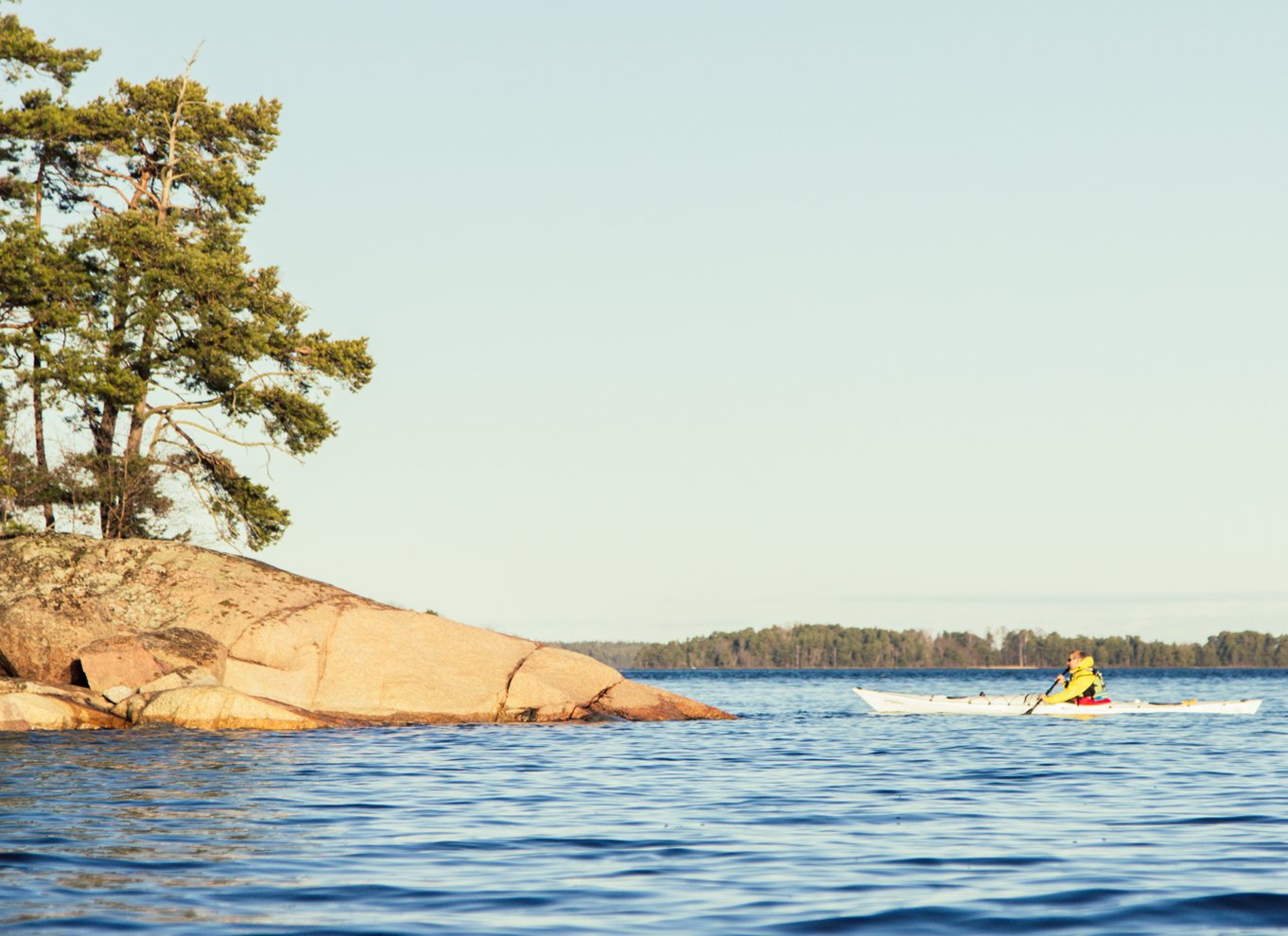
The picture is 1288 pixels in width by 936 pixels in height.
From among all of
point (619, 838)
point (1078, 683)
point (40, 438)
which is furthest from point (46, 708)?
point (1078, 683)

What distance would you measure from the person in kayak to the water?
1211 cm

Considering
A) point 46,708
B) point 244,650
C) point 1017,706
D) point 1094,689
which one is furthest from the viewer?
point 1094,689

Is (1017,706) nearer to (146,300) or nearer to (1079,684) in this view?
(1079,684)

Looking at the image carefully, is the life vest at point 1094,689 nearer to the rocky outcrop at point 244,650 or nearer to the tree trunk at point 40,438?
the rocky outcrop at point 244,650

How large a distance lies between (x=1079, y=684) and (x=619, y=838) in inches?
1083

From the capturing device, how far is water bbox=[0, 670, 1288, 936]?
32.3 feet

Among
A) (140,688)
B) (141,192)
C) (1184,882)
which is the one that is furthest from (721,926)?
(141,192)

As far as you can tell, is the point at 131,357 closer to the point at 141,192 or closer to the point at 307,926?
the point at 141,192

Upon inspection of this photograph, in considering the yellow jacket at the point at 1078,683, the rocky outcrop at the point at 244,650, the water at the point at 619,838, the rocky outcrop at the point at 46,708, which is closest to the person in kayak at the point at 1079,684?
the yellow jacket at the point at 1078,683

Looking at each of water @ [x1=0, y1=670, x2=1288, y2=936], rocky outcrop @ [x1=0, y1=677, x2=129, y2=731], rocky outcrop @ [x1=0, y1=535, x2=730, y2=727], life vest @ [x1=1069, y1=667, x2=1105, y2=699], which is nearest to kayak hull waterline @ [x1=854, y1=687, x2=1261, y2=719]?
life vest @ [x1=1069, y1=667, x2=1105, y2=699]

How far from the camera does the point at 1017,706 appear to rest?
38.3 m

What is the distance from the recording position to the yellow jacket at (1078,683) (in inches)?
1502

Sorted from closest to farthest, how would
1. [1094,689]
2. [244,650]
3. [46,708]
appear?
[46,708] < [244,650] < [1094,689]

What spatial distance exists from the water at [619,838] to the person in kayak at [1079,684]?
12106 millimetres
